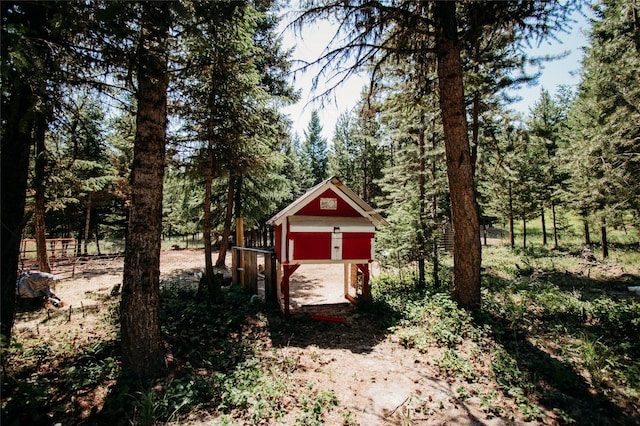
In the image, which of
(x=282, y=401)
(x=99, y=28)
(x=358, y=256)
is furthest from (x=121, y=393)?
(x=358, y=256)

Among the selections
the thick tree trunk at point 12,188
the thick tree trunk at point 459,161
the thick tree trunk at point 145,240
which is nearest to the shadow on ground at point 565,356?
the thick tree trunk at point 459,161

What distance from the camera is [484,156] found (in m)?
13.2

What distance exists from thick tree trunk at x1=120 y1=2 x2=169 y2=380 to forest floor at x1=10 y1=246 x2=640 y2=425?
2.26 ft

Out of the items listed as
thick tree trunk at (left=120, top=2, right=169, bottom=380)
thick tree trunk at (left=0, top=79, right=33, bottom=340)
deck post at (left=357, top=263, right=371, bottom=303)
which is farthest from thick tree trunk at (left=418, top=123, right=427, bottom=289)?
thick tree trunk at (left=0, top=79, right=33, bottom=340)

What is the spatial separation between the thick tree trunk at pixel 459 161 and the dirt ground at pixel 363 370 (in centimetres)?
232

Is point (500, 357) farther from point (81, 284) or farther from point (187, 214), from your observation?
point (187, 214)

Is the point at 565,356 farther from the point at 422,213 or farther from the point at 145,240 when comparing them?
the point at 145,240

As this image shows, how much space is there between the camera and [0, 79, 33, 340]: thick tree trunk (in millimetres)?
4004

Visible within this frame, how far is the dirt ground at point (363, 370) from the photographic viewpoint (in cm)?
396

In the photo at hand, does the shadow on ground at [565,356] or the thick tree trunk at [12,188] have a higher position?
the thick tree trunk at [12,188]

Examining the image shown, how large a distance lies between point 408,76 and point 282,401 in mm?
8904

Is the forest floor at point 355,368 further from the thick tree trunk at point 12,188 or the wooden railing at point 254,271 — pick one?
the thick tree trunk at point 12,188

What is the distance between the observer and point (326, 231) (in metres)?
8.74

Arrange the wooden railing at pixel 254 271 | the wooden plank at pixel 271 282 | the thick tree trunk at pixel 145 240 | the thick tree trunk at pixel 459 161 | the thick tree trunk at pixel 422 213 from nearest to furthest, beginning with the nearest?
the thick tree trunk at pixel 145 240 → the thick tree trunk at pixel 459 161 → the wooden plank at pixel 271 282 → the wooden railing at pixel 254 271 → the thick tree trunk at pixel 422 213
